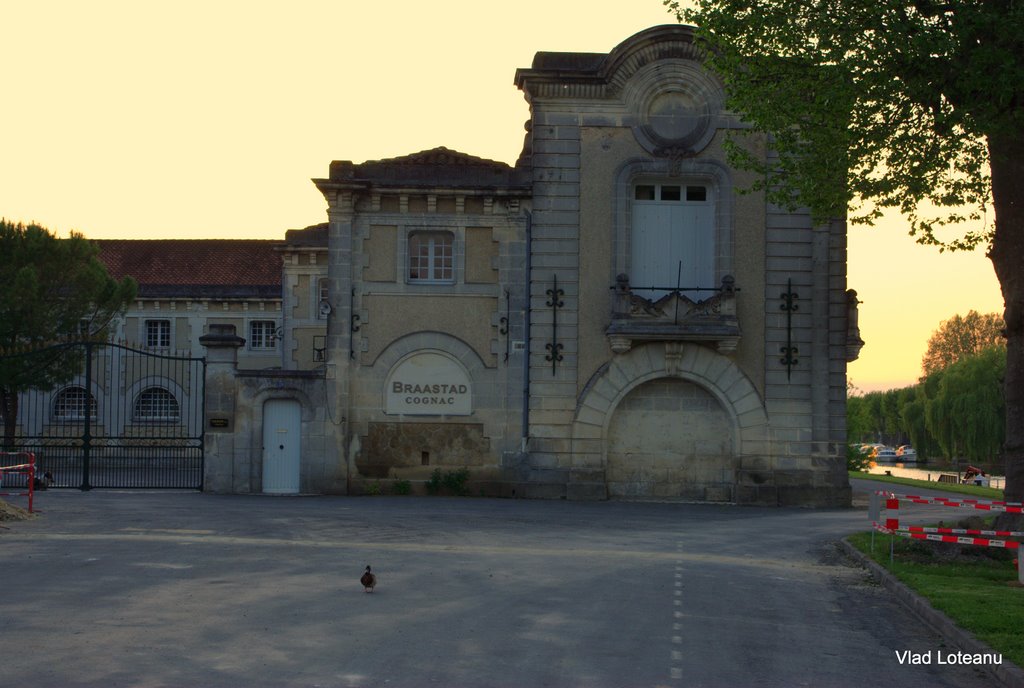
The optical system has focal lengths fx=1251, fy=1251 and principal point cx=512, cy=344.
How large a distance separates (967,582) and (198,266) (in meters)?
49.1

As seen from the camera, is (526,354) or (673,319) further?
(526,354)

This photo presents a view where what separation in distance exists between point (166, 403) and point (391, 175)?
26.6 m

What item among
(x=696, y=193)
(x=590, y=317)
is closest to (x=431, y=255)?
(x=590, y=317)

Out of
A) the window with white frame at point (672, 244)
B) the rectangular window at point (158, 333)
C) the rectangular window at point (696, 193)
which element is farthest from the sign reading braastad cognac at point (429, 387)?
the rectangular window at point (158, 333)

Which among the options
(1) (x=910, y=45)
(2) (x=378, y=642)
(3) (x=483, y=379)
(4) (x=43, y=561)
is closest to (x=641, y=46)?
(3) (x=483, y=379)

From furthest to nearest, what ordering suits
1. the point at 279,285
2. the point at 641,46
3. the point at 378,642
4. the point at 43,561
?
the point at 279,285 → the point at 641,46 → the point at 43,561 → the point at 378,642

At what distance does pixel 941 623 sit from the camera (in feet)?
38.0

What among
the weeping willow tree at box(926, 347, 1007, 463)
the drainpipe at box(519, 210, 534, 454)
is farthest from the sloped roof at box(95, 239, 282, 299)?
the weeping willow tree at box(926, 347, 1007, 463)

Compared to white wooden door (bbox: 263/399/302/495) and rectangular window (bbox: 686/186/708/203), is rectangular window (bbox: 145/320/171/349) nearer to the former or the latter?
white wooden door (bbox: 263/399/302/495)

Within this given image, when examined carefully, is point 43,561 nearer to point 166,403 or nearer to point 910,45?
point 910,45

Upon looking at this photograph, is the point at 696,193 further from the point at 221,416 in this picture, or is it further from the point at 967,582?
the point at 967,582

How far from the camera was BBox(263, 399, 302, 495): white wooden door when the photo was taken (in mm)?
27891

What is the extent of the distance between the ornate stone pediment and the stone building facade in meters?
0.06

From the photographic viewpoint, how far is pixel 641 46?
27.6 metres
